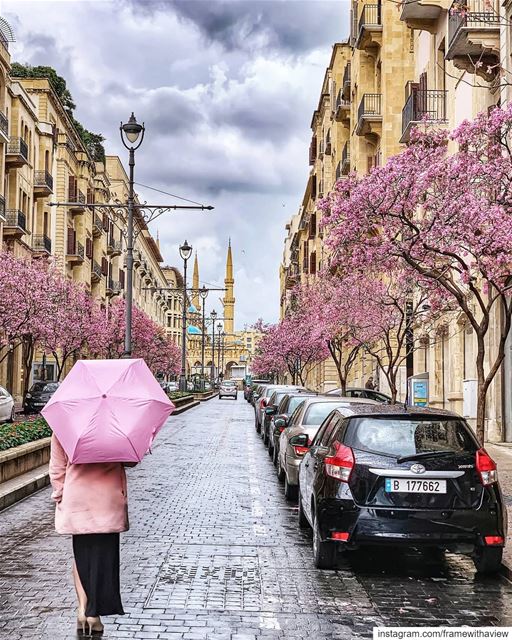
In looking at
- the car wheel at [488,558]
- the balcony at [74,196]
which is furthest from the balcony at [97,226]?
the car wheel at [488,558]

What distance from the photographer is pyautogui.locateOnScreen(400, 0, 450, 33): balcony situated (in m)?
28.7

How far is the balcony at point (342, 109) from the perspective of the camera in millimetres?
52812

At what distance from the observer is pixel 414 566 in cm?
891

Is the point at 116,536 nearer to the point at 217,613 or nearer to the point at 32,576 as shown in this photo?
the point at 217,613

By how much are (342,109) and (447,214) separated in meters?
39.8

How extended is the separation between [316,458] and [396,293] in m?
17.4

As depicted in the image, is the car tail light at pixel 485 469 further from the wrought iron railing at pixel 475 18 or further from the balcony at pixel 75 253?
the balcony at pixel 75 253

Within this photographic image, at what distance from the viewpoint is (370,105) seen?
42438 millimetres

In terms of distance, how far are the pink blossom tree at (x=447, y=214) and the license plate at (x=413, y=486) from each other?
4.96 metres

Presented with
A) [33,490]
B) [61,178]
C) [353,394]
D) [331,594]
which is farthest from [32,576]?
[61,178]

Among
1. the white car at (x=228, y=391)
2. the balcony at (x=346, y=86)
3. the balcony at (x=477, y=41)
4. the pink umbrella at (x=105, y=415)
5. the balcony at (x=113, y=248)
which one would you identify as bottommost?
the white car at (x=228, y=391)

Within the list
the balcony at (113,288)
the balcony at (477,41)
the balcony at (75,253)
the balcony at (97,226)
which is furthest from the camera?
the balcony at (113,288)

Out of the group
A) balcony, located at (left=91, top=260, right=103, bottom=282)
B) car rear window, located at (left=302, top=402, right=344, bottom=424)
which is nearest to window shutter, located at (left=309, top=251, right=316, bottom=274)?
balcony, located at (left=91, top=260, right=103, bottom=282)

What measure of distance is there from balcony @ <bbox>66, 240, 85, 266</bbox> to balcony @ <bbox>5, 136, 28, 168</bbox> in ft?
47.5
